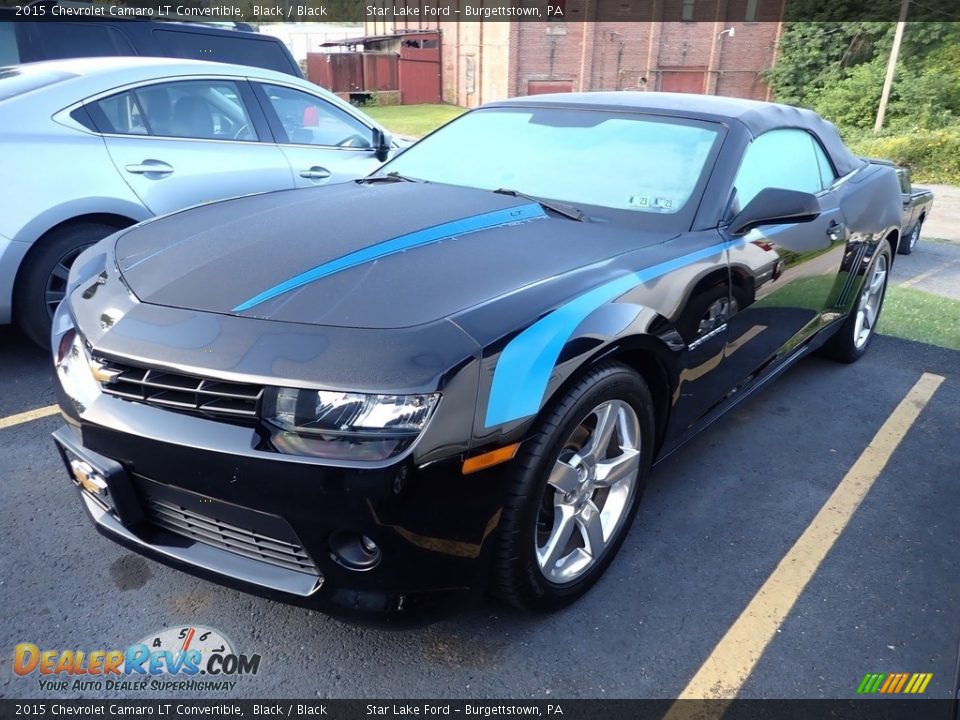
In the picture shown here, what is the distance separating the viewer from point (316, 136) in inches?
192

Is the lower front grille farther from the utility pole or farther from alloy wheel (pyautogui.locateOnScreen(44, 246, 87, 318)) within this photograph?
the utility pole

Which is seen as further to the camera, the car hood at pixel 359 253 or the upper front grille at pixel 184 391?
the car hood at pixel 359 253

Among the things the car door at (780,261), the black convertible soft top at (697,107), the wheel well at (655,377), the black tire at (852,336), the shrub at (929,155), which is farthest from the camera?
the shrub at (929,155)

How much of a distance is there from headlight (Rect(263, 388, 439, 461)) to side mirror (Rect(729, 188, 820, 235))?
163cm

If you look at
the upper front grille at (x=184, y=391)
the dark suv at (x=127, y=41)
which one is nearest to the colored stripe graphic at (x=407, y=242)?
the upper front grille at (x=184, y=391)

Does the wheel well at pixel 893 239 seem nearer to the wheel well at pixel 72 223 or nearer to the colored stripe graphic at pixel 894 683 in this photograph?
the colored stripe graphic at pixel 894 683

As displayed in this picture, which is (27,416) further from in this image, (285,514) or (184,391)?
(285,514)

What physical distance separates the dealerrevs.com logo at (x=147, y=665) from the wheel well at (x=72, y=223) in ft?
7.34

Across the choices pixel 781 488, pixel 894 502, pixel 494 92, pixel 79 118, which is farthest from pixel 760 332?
pixel 494 92

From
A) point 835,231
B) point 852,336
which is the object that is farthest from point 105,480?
point 852,336

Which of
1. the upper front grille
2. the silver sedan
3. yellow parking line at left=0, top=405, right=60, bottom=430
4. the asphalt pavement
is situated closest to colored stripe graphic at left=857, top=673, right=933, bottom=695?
the asphalt pavement

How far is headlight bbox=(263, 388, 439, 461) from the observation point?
1.69m

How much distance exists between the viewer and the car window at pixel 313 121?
185 inches

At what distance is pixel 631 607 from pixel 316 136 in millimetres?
3790
